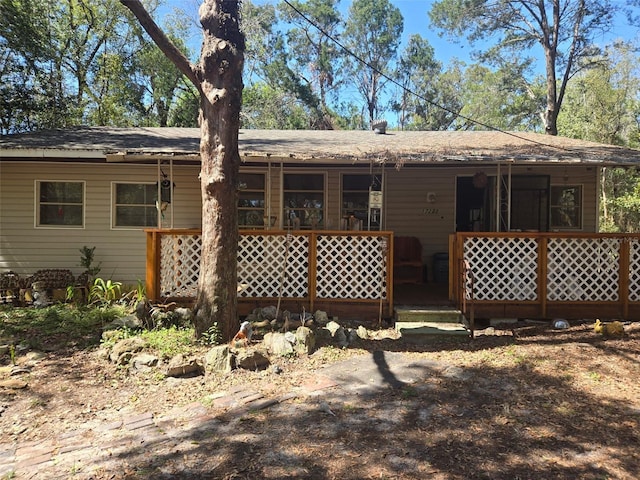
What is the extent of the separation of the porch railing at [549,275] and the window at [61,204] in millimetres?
7208

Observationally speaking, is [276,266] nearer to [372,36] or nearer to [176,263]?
[176,263]

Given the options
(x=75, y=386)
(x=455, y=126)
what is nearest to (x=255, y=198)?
(x=75, y=386)

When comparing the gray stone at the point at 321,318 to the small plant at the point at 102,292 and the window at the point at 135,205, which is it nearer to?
the small plant at the point at 102,292

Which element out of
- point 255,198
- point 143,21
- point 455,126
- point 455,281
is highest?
point 455,126

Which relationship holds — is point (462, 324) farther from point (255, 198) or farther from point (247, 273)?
point (255, 198)

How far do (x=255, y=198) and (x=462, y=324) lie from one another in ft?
16.3

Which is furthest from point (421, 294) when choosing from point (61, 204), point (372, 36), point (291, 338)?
point (372, 36)

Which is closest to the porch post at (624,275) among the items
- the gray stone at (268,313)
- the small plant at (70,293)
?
the gray stone at (268,313)

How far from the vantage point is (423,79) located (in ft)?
99.5

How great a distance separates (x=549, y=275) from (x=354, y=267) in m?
2.98

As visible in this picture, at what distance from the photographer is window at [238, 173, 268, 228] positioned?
9.07m

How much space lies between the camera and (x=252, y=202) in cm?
916

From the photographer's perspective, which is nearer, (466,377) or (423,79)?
(466,377)

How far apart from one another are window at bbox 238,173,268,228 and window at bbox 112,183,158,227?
1.71 metres
